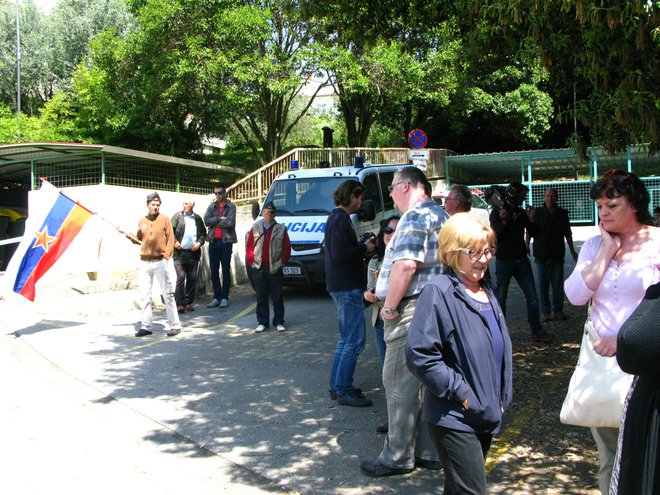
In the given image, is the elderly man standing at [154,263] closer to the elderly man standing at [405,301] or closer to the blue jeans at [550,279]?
the blue jeans at [550,279]

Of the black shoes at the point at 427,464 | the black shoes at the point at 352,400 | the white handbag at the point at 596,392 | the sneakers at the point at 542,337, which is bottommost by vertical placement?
the black shoes at the point at 427,464

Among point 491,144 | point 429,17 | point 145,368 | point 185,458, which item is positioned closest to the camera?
point 185,458

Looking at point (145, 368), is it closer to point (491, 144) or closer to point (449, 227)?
point (449, 227)

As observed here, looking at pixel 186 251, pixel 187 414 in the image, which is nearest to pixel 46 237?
pixel 186 251

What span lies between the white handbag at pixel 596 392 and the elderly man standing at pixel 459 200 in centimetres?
302

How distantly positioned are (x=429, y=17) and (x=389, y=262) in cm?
524

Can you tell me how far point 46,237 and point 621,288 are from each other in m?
8.51

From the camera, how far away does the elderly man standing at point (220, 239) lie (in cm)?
1141

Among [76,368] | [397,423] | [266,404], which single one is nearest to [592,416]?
[397,423]

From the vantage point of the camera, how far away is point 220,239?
1142 cm

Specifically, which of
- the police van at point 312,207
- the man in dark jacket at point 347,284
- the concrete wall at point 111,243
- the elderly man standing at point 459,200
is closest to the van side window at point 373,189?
the police van at point 312,207

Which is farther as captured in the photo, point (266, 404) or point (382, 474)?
point (266, 404)

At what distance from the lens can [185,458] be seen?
5004mm

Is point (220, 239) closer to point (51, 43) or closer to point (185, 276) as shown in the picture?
point (185, 276)
